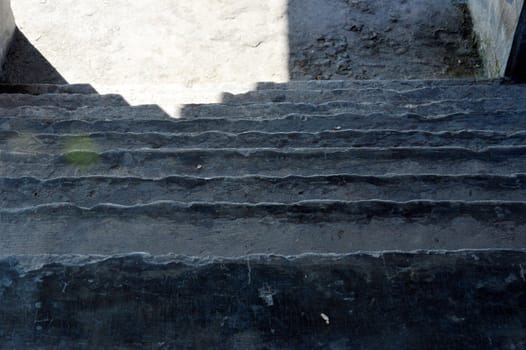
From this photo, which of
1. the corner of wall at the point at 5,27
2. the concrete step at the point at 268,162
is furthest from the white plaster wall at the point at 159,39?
the concrete step at the point at 268,162

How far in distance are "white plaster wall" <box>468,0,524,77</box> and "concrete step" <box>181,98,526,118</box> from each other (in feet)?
3.64

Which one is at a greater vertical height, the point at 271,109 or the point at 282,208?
the point at 271,109

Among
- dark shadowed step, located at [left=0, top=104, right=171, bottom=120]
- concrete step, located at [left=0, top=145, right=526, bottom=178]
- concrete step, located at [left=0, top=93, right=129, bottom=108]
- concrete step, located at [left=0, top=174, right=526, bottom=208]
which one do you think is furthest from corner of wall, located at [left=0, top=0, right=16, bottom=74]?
concrete step, located at [left=0, top=174, right=526, bottom=208]

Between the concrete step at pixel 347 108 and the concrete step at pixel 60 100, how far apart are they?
0.91 m

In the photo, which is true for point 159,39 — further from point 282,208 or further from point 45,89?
point 282,208

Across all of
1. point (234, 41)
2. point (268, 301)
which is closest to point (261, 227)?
point (268, 301)

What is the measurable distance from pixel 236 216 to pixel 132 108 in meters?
2.46

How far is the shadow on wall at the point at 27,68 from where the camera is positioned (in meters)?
6.99

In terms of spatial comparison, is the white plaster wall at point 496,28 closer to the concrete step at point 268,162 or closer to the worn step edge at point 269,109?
the worn step edge at point 269,109

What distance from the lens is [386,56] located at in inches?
285

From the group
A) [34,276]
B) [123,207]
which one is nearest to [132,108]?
[123,207]

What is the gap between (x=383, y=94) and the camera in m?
5.27

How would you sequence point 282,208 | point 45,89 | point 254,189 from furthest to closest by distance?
point 45,89
point 254,189
point 282,208

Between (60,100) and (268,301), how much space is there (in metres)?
4.09
